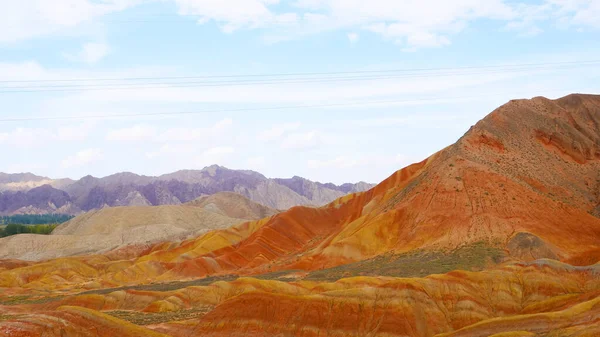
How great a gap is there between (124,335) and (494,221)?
220ft

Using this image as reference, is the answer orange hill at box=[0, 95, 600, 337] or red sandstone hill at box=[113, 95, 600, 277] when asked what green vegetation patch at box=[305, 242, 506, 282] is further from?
red sandstone hill at box=[113, 95, 600, 277]

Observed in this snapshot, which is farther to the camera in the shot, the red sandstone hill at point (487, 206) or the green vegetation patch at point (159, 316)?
the red sandstone hill at point (487, 206)

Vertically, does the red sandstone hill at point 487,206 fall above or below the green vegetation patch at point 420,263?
above

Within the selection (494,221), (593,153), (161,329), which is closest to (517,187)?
(494,221)

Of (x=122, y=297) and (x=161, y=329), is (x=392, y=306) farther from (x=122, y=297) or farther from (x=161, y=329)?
(x=122, y=297)

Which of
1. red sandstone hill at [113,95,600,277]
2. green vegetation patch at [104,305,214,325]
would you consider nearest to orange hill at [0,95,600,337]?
red sandstone hill at [113,95,600,277]

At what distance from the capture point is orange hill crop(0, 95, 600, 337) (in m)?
57.2

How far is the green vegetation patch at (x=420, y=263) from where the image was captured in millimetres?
83312

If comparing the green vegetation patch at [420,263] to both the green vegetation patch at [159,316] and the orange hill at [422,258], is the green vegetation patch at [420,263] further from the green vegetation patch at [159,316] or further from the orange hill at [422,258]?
the green vegetation patch at [159,316]

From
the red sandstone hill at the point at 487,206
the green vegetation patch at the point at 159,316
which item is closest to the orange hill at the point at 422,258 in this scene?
the red sandstone hill at the point at 487,206

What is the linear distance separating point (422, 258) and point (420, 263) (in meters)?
3.71

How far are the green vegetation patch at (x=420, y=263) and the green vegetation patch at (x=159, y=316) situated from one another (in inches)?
836

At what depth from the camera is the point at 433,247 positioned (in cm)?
9462

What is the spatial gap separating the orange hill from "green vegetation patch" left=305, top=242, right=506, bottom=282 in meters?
0.34
